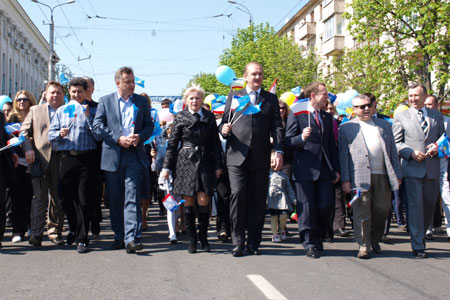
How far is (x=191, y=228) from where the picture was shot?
24.0ft

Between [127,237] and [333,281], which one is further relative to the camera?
[127,237]

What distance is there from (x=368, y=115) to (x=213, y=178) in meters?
2.03

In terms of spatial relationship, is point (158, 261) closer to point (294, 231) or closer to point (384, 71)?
point (294, 231)

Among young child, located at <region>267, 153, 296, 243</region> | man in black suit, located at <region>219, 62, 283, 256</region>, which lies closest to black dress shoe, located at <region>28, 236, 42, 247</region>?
man in black suit, located at <region>219, 62, 283, 256</region>

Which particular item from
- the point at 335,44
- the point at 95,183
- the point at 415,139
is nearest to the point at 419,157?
the point at 415,139

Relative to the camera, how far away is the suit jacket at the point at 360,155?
23.2 ft

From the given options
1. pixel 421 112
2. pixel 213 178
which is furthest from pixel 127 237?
pixel 421 112

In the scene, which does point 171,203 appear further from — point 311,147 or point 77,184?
point 311,147

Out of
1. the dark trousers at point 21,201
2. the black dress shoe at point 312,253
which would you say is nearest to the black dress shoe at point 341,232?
the black dress shoe at point 312,253

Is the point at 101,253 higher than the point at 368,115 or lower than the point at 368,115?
lower

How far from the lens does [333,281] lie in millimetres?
5590

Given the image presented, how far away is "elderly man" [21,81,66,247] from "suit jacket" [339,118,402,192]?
12.0 ft

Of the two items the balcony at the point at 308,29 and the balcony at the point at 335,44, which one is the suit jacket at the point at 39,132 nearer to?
the balcony at the point at 335,44

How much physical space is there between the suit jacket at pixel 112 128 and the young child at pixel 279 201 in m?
1.92
